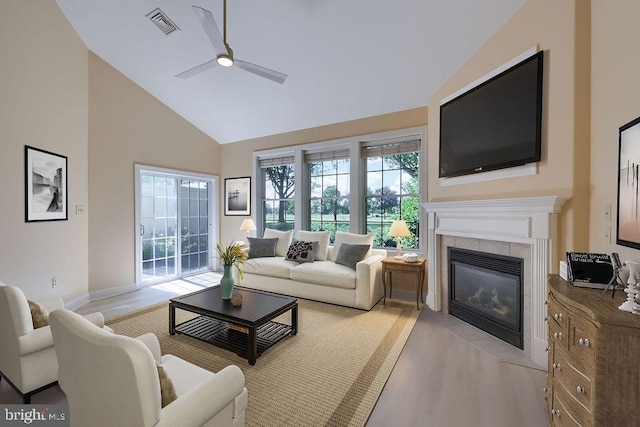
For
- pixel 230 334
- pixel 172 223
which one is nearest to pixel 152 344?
pixel 230 334

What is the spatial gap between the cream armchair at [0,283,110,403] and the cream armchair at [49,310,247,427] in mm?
675

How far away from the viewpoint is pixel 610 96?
192 cm

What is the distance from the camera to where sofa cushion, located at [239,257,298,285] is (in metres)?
4.23

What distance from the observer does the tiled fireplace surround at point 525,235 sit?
235 cm

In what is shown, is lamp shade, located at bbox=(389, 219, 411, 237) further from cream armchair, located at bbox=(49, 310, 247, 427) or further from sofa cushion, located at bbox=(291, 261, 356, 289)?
cream armchair, located at bbox=(49, 310, 247, 427)

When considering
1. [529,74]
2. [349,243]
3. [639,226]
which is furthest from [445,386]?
[529,74]

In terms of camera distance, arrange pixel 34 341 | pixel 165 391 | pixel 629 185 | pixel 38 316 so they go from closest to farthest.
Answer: pixel 165 391 < pixel 629 185 < pixel 34 341 < pixel 38 316

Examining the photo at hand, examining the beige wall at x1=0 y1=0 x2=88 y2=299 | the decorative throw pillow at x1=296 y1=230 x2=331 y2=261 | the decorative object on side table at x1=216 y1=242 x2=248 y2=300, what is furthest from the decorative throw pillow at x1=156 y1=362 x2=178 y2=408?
the decorative throw pillow at x1=296 y1=230 x2=331 y2=261

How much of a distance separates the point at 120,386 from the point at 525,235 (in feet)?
10.0

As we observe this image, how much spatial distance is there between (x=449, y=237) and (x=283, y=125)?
350cm

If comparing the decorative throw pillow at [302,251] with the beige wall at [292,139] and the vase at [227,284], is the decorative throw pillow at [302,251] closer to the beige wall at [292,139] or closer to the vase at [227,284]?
the vase at [227,284]

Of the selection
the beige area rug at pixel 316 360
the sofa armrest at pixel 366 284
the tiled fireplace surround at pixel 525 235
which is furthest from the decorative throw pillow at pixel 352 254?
the tiled fireplace surround at pixel 525 235

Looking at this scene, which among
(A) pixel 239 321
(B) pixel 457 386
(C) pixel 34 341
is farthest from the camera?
(A) pixel 239 321

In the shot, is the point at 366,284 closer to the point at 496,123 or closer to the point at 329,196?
the point at 329,196
